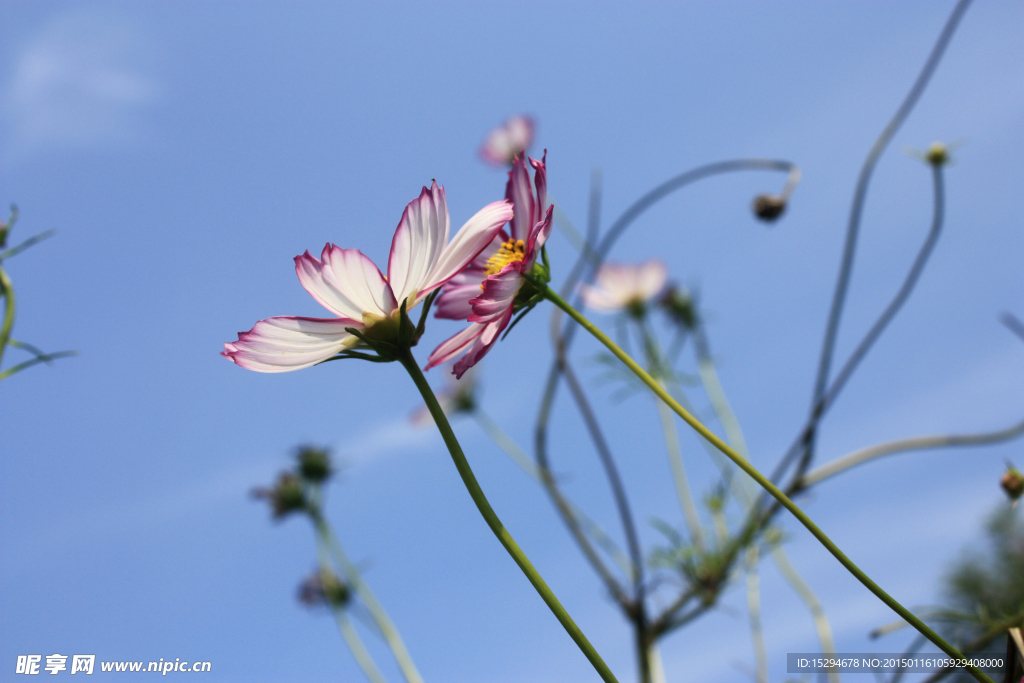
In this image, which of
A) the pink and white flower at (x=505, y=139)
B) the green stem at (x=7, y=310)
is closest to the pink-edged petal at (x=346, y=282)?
the green stem at (x=7, y=310)

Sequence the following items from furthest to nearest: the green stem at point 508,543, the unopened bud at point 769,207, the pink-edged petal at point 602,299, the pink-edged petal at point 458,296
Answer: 1. the pink-edged petal at point 602,299
2. the unopened bud at point 769,207
3. the pink-edged petal at point 458,296
4. the green stem at point 508,543

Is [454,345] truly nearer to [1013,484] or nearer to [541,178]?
[541,178]

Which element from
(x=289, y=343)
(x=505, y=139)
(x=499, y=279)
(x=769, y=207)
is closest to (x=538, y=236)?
(x=499, y=279)

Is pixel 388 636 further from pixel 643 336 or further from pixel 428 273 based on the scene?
pixel 428 273

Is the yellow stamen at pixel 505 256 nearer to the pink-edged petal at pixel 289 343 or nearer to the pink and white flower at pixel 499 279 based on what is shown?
the pink and white flower at pixel 499 279

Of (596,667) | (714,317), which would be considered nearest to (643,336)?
(714,317)

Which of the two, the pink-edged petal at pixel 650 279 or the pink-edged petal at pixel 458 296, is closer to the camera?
the pink-edged petal at pixel 458 296
